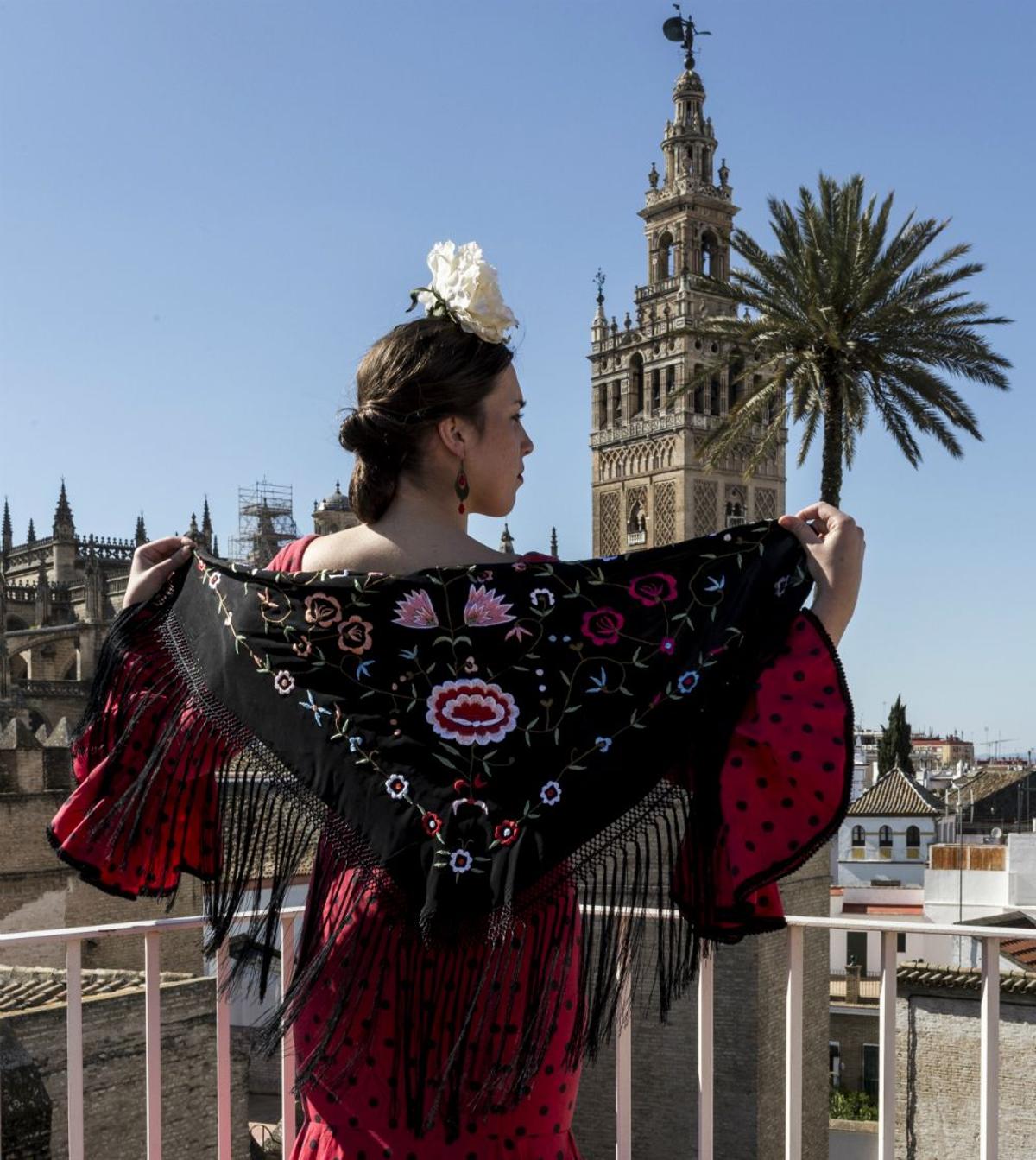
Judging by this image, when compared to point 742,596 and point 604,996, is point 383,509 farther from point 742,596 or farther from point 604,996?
point 604,996

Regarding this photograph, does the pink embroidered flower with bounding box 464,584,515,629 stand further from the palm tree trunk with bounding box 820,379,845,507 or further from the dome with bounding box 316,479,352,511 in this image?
the dome with bounding box 316,479,352,511

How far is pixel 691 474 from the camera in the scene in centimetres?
5366

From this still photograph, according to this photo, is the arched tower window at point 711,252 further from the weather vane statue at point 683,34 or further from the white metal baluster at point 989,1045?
the white metal baluster at point 989,1045

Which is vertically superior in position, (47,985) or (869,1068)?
(47,985)

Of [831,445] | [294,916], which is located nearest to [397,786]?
[294,916]

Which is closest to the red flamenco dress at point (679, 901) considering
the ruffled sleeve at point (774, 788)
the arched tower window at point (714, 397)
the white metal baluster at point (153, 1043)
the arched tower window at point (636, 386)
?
the ruffled sleeve at point (774, 788)

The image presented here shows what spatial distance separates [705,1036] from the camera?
303 centimetres

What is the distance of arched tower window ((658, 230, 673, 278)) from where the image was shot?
54.4 metres

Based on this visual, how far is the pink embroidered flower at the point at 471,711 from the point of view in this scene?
1875mm

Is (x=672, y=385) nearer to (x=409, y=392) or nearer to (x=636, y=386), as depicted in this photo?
(x=636, y=386)

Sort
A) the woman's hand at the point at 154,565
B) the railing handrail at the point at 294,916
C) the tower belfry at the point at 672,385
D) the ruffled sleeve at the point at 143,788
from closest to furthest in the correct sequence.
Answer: the ruffled sleeve at the point at 143,788
the woman's hand at the point at 154,565
the railing handrail at the point at 294,916
the tower belfry at the point at 672,385

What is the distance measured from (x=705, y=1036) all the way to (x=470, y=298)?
1.82 metres

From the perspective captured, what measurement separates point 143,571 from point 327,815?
0.60 metres

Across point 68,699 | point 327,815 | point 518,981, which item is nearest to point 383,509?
point 327,815
